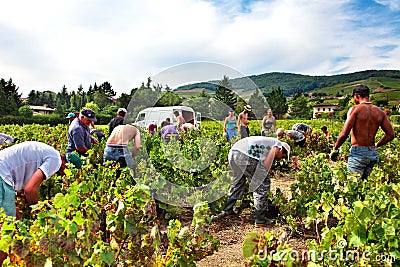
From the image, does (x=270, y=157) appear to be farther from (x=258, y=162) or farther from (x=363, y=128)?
(x=363, y=128)

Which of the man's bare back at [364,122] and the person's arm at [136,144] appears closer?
the man's bare back at [364,122]

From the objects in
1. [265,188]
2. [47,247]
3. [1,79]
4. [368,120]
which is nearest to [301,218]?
[265,188]

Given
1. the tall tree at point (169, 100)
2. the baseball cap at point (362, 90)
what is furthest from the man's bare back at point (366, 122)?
the tall tree at point (169, 100)

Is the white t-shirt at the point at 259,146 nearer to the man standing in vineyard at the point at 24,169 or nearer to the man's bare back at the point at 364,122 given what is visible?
the man's bare back at the point at 364,122

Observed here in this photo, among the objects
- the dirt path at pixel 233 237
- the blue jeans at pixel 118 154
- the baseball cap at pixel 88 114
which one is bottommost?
the dirt path at pixel 233 237

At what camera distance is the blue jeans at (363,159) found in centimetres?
461

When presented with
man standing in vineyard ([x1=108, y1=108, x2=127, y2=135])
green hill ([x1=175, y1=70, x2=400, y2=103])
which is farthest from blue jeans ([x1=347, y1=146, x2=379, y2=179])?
green hill ([x1=175, y1=70, x2=400, y2=103])

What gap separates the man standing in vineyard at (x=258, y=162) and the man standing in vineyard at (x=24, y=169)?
2.32 metres

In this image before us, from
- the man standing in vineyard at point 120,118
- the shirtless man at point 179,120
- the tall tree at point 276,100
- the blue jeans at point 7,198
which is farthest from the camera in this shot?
the shirtless man at point 179,120

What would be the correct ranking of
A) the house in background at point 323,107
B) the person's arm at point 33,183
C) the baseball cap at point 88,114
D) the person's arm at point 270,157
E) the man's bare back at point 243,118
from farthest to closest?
1. the house in background at point 323,107
2. the baseball cap at point 88,114
3. the man's bare back at point 243,118
4. the person's arm at point 270,157
5. the person's arm at point 33,183

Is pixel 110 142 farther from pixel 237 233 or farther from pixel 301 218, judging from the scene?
pixel 301 218

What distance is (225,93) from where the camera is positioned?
474cm

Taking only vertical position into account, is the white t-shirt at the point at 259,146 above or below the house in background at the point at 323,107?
below

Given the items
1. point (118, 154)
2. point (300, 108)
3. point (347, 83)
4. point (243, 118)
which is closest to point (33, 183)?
point (118, 154)
